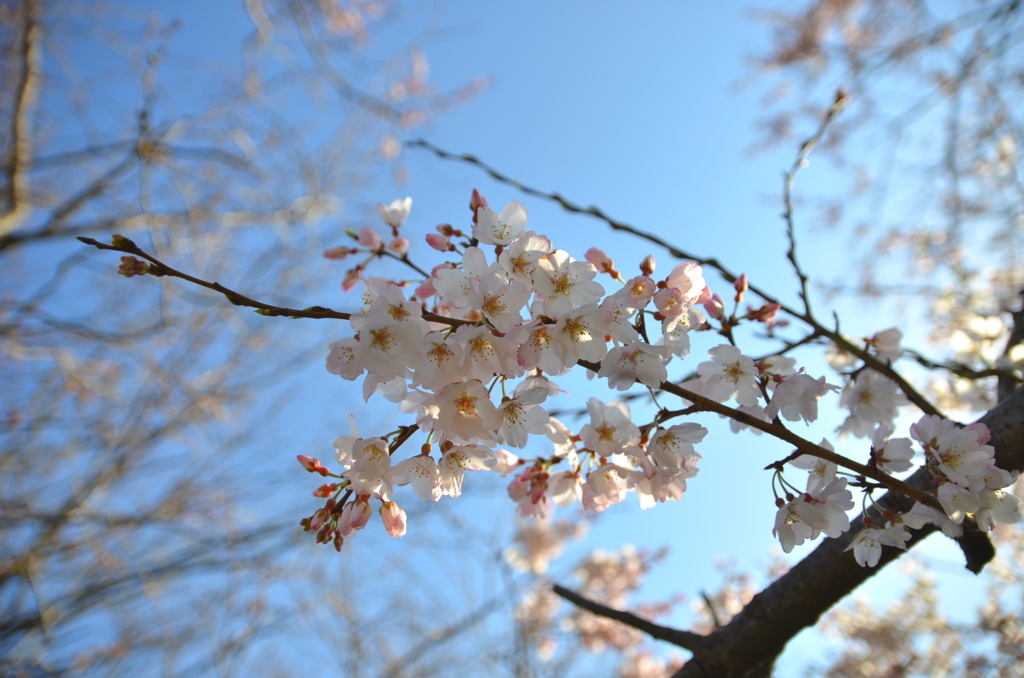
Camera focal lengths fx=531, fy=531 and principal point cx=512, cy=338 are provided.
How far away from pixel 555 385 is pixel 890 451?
826 mm

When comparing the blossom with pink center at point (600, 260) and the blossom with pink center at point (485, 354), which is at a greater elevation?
the blossom with pink center at point (600, 260)

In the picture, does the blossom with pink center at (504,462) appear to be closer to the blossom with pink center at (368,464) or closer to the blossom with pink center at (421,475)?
the blossom with pink center at (421,475)

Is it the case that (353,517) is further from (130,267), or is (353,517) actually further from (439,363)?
(130,267)

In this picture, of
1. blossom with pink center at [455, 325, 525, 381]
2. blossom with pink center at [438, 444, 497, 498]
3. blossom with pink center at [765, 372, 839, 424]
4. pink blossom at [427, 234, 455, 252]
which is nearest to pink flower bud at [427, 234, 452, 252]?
pink blossom at [427, 234, 455, 252]

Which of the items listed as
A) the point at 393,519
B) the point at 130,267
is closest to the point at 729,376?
the point at 393,519

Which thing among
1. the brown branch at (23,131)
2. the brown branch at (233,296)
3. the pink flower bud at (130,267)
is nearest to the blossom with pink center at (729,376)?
the brown branch at (233,296)

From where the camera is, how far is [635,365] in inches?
40.1

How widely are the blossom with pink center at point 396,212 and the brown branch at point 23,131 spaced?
12.0 ft

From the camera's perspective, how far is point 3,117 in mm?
4051

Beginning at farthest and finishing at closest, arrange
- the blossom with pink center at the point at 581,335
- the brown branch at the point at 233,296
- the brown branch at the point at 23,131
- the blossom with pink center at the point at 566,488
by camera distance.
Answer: the brown branch at the point at 23,131 < the blossom with pink center at the point at 566,488 < the blossom with pink center at the point at 581,335 < the brown branch at the point at 233,296

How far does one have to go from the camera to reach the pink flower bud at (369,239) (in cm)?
148

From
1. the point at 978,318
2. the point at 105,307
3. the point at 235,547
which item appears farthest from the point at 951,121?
the point at 105,307

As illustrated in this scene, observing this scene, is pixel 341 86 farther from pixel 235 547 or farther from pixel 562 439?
pixel 562 439

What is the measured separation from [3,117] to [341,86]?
251 cm
